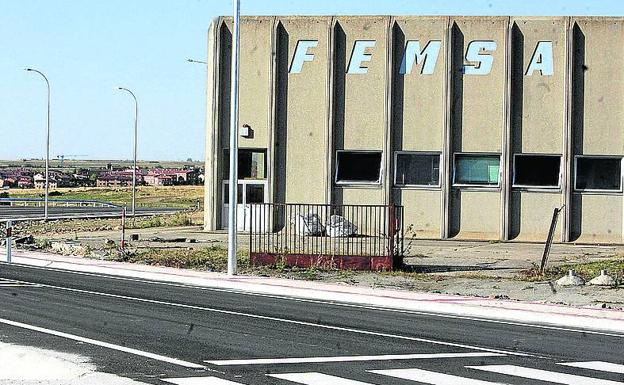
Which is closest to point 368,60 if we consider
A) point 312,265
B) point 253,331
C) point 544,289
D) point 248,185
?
point 248,185

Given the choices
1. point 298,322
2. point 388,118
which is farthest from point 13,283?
point 388,118

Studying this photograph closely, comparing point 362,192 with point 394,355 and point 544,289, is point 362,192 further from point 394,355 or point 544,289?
point 394,355

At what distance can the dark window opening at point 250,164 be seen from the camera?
1668 inches

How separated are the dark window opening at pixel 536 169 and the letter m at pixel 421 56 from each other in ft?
15.2

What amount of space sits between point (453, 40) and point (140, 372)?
101ft

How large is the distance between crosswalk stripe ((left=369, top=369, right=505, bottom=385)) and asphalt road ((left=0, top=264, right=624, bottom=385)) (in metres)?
0.01

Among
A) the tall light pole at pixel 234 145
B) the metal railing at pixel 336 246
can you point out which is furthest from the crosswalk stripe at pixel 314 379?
the metal railing at pixel 336 246

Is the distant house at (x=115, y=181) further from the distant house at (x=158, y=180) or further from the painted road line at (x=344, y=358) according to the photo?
the painted road line at (x=344, y=358)

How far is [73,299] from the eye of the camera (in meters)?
20.0

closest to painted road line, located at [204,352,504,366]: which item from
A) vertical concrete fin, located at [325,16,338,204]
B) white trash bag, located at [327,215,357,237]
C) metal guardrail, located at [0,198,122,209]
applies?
white trash bag, located at [327,215,357,237]

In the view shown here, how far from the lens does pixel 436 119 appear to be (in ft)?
134

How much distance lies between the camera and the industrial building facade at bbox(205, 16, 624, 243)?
131 ft

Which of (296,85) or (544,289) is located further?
(296,85)

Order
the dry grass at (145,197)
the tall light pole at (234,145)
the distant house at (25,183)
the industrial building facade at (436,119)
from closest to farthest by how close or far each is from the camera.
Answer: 1. the tall light pole at (234,145)
2. the industrial building facade at (436,119)
3. the dry grass at (145,197)
4. the distant house at (25,183)
